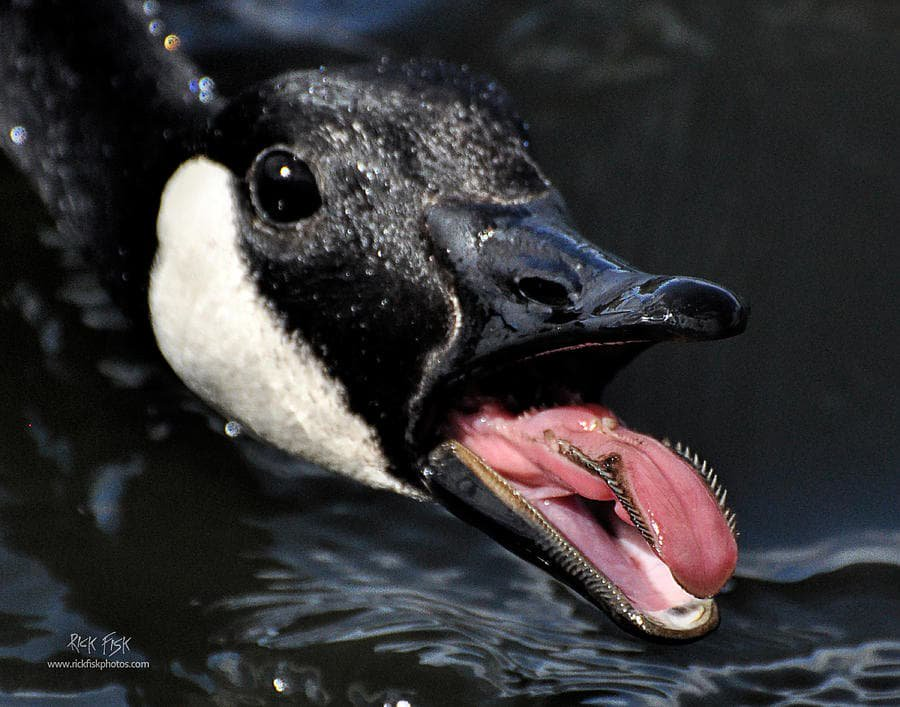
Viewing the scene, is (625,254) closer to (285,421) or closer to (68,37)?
(285,421)

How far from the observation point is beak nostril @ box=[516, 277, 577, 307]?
134 inches

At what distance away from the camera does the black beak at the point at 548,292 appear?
318 centimetres

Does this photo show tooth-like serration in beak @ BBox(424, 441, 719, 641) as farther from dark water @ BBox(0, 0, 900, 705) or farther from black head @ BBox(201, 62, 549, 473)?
dark water @ BBox(0, 0, 900, 705)

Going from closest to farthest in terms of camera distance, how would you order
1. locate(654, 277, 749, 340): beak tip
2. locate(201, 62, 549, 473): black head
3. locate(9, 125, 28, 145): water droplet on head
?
1. locate(654, 277, 749, 340): beak tip
2. locate(201, 62, 549, 473): black head
3. locate(9, 125, 28, 145): water droplet on head

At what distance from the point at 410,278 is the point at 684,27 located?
9.24ft

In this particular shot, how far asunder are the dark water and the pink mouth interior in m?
0.53

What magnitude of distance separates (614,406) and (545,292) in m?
1.56

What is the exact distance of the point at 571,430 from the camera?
3.70 meters

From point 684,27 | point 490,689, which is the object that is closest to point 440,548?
point 490,689

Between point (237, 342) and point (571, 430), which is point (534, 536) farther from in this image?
point (237, 342)

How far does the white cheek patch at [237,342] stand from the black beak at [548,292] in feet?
1.72

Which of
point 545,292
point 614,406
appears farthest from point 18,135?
point 545,292

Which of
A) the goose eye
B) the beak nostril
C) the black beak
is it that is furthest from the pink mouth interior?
the goose eye

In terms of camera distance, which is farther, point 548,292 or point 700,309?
point 548,292
